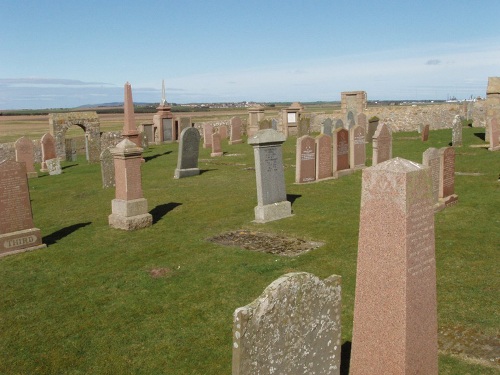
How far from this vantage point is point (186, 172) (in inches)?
769

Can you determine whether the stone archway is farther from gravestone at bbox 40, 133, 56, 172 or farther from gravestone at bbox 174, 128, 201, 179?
A: gravestone at bbox 174, 128, 201, 179

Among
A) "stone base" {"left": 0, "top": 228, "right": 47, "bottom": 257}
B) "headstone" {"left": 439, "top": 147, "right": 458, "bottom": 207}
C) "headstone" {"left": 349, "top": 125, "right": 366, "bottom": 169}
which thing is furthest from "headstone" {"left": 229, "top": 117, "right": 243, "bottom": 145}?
"stone base" {"left": 0, "top": 228, "right": 47, "bottom": 257}

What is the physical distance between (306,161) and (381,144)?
2.81 metres

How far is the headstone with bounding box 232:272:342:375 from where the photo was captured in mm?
Result: 3643

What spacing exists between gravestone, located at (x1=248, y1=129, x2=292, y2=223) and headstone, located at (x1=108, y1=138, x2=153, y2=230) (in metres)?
2.79

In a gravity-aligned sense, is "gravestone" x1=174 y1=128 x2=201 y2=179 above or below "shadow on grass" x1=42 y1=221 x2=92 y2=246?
above

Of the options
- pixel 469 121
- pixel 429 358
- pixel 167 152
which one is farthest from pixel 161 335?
pixel 469 121

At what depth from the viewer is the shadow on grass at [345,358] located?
5.43 metres

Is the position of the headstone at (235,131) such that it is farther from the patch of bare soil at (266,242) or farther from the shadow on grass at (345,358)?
the shadow on grass at (345,358)

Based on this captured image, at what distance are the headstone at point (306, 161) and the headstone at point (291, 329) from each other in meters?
12.0

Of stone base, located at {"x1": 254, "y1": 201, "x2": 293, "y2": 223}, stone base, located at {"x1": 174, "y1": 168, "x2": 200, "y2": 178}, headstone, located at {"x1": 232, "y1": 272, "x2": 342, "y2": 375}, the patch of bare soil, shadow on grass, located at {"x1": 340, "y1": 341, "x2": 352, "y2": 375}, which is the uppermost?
headstone, located at {"x1": 232, "y1": 272, "x2": 342, "y2": 375}

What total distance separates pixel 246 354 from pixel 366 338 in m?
1.50

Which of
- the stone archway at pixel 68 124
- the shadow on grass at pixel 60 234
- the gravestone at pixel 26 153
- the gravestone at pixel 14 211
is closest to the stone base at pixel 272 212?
the shadow on grass at pixel 60 234

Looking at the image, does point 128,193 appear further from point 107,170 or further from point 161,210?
point 107,170
